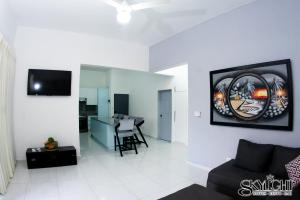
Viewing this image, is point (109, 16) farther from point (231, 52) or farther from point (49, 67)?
point (231, 52)

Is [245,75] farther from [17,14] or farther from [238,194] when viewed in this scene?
[17,14]

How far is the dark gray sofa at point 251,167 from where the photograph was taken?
2289mm

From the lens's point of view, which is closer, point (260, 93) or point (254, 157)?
point (254, 157)

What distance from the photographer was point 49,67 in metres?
4.35

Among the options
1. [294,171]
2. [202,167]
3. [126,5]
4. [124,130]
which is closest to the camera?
[294,171]

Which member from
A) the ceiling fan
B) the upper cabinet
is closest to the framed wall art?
the ceiling fan

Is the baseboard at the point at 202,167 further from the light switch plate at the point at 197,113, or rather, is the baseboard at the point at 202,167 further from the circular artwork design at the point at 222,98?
the circular artwork design at the point at 222,98

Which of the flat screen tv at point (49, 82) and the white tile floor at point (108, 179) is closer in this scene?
the white tile floor at point (108, 179)

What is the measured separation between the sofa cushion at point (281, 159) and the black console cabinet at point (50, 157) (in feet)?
12.5

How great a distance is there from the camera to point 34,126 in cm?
423

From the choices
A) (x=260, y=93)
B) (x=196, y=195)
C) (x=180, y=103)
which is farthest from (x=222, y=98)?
(x=180, y=103)

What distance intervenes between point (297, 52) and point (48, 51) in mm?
4872

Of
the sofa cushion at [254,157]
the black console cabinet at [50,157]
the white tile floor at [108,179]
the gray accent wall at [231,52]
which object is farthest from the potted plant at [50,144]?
the sofa cushion at [254,157]

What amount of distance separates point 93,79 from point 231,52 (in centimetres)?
748
